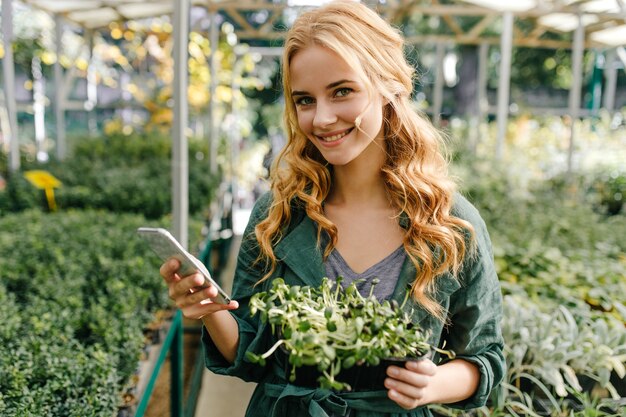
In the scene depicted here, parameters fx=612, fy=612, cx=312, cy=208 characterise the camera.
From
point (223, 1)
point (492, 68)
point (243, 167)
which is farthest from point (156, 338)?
point (492, 68)

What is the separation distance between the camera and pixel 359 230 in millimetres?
1351

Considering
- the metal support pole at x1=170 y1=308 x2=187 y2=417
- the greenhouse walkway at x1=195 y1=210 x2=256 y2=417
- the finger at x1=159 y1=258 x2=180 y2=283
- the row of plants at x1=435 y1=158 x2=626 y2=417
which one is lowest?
the greenhouse walkway at x1=195 y1=210 x2=256 y2=417

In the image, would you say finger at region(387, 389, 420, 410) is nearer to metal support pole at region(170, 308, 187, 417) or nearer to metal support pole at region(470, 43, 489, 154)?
metal support pole at region(170, 308, 187, 417)

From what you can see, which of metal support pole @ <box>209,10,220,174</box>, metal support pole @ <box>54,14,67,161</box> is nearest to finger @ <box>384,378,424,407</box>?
metal support pole @ <box>209,10,220,174</box>

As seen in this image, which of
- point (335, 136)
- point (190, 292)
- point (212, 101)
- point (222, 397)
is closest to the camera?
point (190, 292)

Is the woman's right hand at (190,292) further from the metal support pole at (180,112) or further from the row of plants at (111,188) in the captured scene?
the row of plants at (111,188)

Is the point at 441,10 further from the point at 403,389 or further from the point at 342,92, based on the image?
the point at 403,389

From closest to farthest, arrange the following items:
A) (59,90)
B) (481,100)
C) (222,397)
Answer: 1. (222,397)
2. (59,90)
3. (481,100)

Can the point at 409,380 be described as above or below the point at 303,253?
below

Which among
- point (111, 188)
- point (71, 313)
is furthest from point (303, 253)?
point (111, 188)

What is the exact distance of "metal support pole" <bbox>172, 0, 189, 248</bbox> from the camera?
8.22 ft

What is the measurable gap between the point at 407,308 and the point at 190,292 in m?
0.44

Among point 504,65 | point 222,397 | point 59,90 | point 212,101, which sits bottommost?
point 222,397

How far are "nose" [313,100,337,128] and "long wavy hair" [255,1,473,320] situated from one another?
52mm
